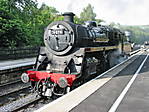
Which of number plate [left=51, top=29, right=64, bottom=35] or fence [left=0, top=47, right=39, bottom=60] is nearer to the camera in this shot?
number plate [left=51, top=29, right=64, bottom=35]

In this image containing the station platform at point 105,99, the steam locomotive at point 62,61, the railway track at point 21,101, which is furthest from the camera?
the steam locomotive at point 62,61

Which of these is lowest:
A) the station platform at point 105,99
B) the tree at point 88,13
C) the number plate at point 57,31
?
the station platform at point 105,99

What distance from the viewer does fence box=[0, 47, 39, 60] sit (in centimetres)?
1624

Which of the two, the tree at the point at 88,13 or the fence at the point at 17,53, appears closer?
the fence at the point at 17,53

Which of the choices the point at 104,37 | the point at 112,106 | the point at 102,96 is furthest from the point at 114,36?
the point at 112,106

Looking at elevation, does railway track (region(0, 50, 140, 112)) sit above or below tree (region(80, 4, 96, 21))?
below

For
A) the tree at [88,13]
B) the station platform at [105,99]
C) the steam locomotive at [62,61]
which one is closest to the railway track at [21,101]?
the steam locomotive at [62,61]

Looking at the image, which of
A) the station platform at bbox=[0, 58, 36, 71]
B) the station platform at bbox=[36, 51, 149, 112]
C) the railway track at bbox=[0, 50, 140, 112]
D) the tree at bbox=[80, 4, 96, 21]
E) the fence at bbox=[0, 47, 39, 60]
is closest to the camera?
the station platform at bbox=[36, 51, 149, 112]

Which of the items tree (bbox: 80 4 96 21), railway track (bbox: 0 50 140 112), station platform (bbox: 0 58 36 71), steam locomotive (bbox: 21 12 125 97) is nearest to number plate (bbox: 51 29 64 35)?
steam locomotive (bbox: 21 12 125 97)

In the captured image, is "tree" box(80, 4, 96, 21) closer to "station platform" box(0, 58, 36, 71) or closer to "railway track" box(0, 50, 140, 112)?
"station platform" box(0, 58, 36, 71)

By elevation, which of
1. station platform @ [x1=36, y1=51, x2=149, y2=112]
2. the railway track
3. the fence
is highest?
the fence

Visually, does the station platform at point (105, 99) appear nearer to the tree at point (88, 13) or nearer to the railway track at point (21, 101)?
the railway track at point (21, 101)

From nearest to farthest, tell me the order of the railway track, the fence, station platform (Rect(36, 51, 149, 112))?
station platform (Rect(36, 51, 149, 112)), the railway track, the fence

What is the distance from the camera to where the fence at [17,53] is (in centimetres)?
1624
